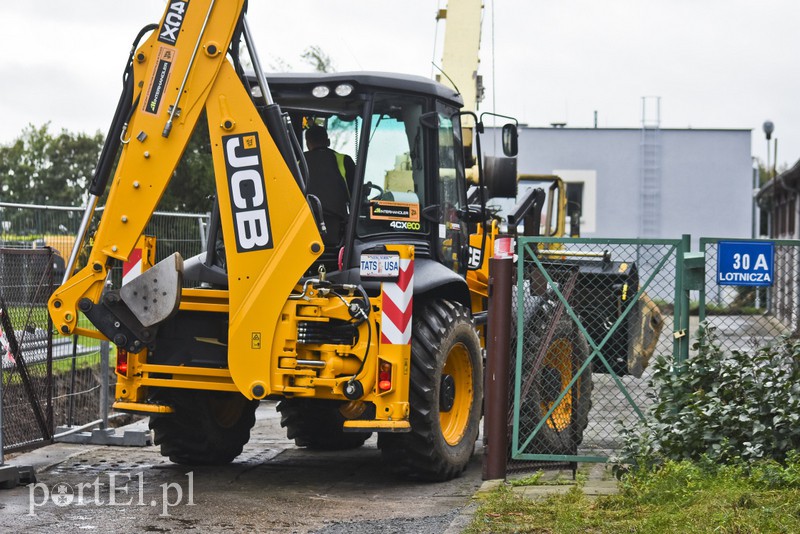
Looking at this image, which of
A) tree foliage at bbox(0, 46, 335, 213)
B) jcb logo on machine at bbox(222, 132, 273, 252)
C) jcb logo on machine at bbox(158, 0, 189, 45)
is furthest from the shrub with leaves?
tree foliage at bbox(0, 46, 335, 213)

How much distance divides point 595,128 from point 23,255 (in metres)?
30.6

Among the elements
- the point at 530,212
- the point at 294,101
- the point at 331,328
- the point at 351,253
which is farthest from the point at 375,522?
the point at 530,212

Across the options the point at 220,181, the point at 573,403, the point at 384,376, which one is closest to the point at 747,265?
the point at 573,403

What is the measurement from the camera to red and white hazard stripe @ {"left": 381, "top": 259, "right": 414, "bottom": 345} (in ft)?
26.7

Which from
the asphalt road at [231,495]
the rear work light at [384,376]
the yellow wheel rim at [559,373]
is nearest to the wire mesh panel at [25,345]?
the asphalt road at [231,495]

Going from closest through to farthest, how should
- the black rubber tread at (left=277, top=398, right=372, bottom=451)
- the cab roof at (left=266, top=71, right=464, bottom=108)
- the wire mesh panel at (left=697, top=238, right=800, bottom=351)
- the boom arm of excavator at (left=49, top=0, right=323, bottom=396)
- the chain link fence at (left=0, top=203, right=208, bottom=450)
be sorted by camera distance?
the wire mesh panel at (left=697, top=238, right=800, bottom=351) < the boom arm of excavator at (left=49, top=0, right=323, bottom=396) < the cab roof at (left=266, top=71, right=464, bottom=108) < the chain link fence at (left=0, top=203, right=208, bottom=450) < the black rubber tread at (left=277, top=398, right=372, bottom=451)

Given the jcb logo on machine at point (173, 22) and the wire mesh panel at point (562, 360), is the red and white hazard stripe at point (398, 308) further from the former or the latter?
the jcb logo on machine at point (173, 22)

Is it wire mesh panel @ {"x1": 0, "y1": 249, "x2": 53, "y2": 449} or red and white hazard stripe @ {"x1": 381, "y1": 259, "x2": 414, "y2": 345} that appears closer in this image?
red and white hazard stripe @ {"x1": 381, "y1": 259, "x2": 414, "y2": 345}

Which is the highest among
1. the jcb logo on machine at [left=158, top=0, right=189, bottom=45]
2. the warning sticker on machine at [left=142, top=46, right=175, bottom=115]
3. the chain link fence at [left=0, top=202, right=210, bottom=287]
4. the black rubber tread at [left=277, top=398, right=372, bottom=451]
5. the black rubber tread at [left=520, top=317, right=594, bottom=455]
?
the jcb logo on machine at [left=158, top=0, right=189, bottom=45]

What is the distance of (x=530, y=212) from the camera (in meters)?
13.7

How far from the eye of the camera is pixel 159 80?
8.08 meters

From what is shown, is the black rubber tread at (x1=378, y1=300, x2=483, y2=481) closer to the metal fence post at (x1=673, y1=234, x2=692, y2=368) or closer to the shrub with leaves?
the shrub with leaves

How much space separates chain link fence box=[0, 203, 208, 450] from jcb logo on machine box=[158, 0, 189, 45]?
1654 mm

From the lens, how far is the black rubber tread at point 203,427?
29.7 feet
